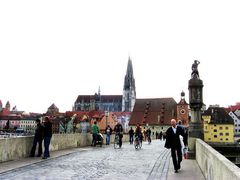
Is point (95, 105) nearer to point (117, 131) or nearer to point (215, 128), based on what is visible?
point (215, 128)

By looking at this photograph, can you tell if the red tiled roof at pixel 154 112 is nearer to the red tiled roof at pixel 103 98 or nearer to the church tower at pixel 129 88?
the church tower at pixel 129 88

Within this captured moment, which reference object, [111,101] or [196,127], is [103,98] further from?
[196,127]

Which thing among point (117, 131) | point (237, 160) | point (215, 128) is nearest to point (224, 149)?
point (237, 160)

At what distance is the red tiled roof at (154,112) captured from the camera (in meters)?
112

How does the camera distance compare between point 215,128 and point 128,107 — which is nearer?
point 215,128

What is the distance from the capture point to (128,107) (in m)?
180

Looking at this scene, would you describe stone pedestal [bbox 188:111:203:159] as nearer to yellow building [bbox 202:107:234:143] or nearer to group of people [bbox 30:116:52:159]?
group of people [bbox 30:116:52:159]

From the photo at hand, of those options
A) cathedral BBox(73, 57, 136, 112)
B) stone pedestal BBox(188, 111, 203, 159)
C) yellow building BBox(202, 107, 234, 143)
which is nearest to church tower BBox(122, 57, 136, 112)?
cathedral BBox(73, 57, 136, 112)

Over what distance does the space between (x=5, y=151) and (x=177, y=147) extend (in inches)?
232

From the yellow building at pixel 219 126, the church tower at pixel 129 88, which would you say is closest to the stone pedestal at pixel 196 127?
the yellow building at pixel 219 126

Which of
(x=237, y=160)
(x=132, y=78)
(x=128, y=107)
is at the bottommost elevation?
(x=237, y=160)

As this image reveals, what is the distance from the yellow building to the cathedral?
71910mm

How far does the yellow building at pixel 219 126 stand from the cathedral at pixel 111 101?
236ft

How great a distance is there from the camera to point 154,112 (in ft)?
374
